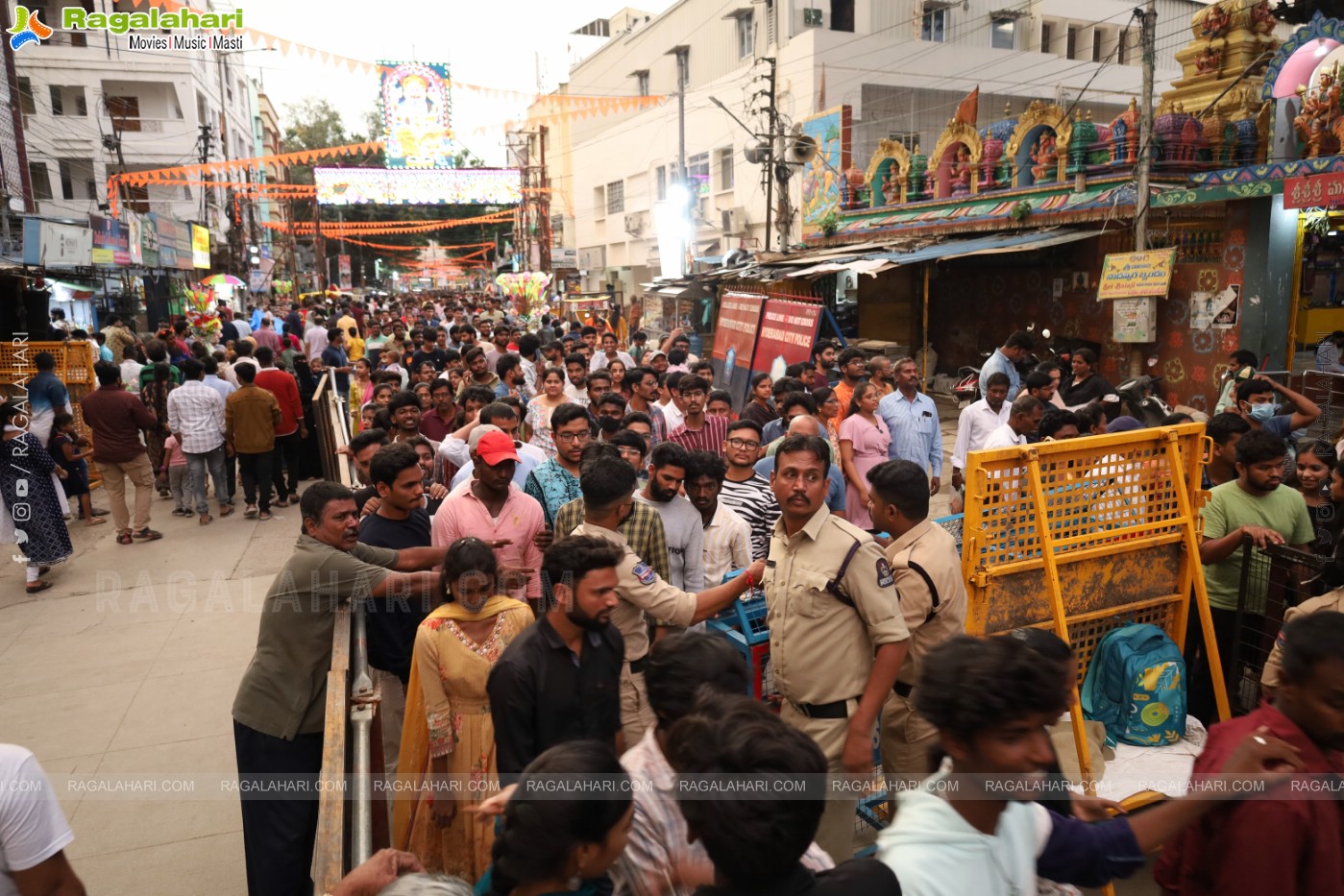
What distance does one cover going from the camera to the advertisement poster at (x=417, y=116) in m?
39.8

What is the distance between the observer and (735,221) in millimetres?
27328

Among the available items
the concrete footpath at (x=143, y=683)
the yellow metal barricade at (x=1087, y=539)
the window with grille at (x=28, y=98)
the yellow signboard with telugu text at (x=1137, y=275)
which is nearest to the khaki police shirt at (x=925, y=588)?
the yellow metal barricade at (x=1087, y=539)

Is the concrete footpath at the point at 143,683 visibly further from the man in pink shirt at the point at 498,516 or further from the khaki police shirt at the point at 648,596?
the khaki police shirt at the point at 648,596

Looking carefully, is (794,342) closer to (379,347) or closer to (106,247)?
(379,347)

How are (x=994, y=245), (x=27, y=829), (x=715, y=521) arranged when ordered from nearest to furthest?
(x=27, y=829)
(x=715, y=521)
(x=994, y=245)

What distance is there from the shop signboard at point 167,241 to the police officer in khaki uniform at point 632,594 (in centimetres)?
2443

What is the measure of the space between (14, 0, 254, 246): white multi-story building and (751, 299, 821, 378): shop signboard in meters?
23.8

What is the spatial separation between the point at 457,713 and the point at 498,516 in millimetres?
1242

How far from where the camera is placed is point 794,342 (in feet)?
34.4

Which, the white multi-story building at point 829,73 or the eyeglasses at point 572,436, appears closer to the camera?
Result: the eyeglasses at point 572,436

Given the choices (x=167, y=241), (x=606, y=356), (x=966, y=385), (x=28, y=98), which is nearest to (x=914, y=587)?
(x=966, y=385)

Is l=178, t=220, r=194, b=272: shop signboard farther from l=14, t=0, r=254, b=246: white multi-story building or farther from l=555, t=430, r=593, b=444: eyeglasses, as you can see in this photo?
l=555, t=430, r=593, b=444: eyeglasses

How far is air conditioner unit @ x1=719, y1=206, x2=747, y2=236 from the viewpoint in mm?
27250

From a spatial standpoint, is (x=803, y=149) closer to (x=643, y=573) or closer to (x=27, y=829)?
(x=643, y=573)
